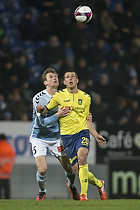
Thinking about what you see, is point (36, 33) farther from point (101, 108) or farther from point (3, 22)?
point (101, 108)

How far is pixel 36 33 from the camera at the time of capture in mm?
15172

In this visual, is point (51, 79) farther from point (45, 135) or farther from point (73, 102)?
point (45, 135)

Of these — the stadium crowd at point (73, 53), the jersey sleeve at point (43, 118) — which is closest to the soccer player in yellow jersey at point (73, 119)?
the jersey sleeve at point (43, 118)

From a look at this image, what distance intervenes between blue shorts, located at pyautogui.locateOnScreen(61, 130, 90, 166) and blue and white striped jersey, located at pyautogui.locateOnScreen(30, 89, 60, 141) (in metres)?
0.45

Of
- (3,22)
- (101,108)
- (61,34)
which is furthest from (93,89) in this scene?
(3,22)

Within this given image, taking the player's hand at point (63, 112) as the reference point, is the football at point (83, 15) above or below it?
above

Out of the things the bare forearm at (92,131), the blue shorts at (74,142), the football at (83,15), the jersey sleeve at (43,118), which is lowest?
the blue shorts at (74,142)

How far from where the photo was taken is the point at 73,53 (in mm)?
15117

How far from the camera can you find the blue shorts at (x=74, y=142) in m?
8.35

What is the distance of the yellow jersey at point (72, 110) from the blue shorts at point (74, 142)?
0.06 metres

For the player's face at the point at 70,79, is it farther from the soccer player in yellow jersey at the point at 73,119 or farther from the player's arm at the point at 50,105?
the player's arm at the point at 50,105

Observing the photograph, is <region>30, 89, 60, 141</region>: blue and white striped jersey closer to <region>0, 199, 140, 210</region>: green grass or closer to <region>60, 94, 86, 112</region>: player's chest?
<region>60, 94, 86, 112</region>: player's chest

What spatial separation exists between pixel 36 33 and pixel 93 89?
2.25 m

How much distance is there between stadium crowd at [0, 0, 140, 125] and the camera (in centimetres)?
1404
